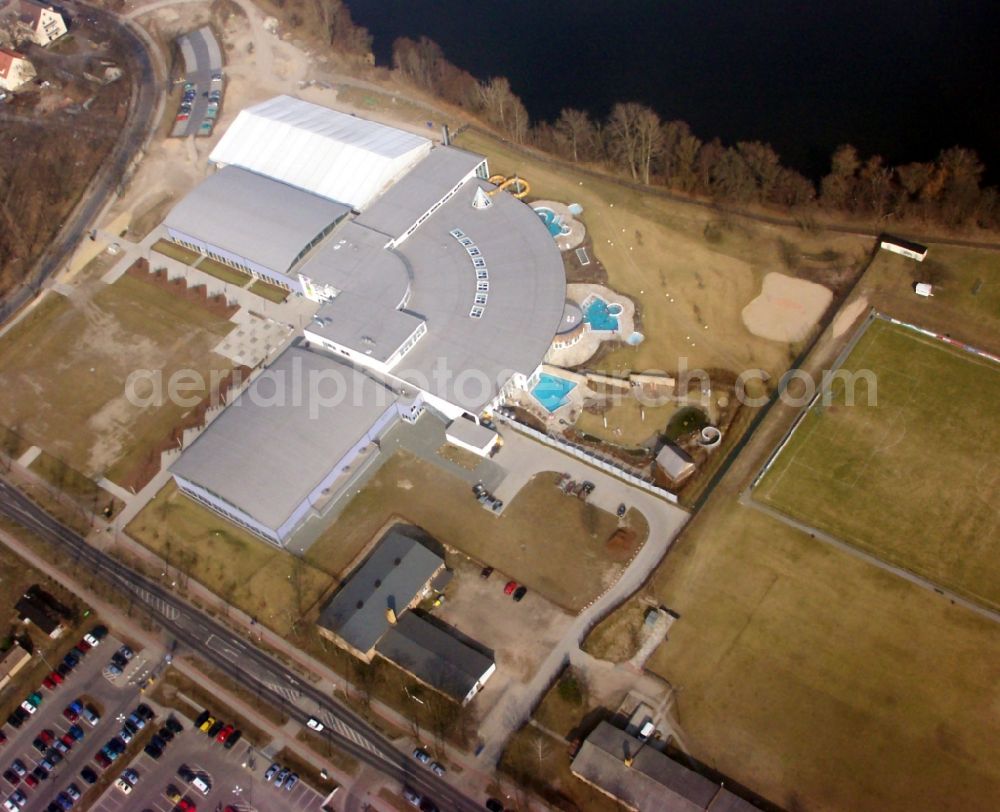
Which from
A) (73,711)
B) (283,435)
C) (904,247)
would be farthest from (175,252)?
(904,247)

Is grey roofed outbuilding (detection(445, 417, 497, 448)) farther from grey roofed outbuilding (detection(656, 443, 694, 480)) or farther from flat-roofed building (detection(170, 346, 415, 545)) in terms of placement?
grey roofed outbuilding (detection(656, 443, 694, 480))

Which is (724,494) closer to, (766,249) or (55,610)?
(766,249)

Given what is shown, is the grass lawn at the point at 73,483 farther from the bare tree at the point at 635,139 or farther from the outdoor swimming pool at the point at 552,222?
the bare tree at the point at 635,139

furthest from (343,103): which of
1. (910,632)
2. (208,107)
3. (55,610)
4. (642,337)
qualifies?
(910,632)

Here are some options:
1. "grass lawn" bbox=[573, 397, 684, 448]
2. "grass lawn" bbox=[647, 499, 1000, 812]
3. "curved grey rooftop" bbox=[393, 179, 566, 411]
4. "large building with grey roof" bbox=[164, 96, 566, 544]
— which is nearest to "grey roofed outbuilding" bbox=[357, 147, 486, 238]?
"large building with grey roof" bbox=[164, 96, 566, 544]

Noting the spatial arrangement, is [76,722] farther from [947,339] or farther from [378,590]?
[947,339]
